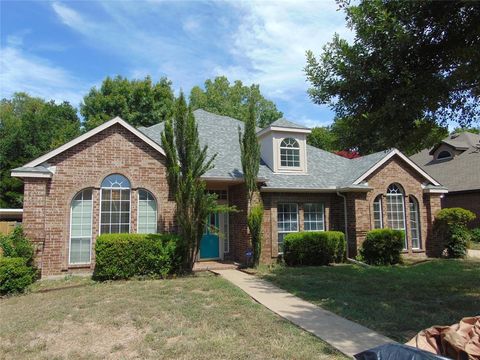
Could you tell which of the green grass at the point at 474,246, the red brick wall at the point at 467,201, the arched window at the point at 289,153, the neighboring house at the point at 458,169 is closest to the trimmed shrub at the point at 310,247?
the arched window at the point at 289,153

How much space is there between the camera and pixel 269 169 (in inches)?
653

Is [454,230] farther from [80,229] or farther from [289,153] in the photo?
[80,229]

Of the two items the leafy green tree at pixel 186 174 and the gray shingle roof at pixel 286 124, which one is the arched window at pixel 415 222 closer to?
the gray shingle roof at pixel 286 124

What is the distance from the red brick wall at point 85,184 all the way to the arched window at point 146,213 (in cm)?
19

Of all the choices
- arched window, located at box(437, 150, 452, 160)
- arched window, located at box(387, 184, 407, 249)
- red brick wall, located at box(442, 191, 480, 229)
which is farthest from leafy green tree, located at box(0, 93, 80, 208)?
arched window, located at box(437, 150, 452, 160)

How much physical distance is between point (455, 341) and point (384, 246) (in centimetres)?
1202

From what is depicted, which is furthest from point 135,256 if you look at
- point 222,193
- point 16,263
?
point 222,193

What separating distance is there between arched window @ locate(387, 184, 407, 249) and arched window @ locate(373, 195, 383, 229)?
0.46 m

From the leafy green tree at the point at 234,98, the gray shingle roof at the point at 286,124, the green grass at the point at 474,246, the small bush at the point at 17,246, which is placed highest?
the leafy green tree at the point at 234,98

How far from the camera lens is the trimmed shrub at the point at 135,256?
11.6 metres

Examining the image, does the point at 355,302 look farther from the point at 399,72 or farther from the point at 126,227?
the point at 126,227

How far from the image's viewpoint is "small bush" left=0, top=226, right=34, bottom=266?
11008 mm

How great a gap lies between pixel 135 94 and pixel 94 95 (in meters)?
3.92

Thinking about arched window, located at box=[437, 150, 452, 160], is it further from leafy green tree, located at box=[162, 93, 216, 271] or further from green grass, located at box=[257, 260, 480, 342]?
leafy green tree, located at box=[162, 93, 216, 271]
